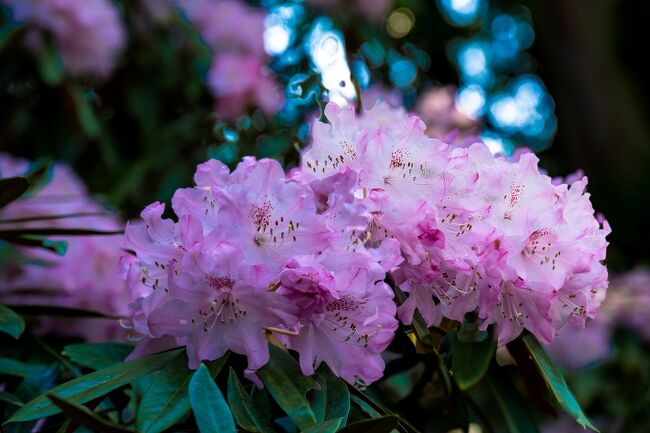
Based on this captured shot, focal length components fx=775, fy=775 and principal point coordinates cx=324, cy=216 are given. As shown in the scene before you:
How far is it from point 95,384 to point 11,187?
1.17ft

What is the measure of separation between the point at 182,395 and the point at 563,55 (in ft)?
11.9

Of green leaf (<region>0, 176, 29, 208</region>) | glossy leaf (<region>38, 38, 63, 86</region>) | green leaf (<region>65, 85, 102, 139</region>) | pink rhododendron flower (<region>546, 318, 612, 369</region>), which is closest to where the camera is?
green leaf (<region>0, 176, 29, 208</region>)

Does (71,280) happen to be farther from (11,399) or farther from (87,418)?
(87,418)

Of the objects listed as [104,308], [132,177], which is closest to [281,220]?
[104,308]

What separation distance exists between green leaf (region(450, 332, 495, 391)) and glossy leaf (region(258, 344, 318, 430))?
0.18 meters

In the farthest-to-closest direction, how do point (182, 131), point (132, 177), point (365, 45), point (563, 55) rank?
1. point (563, 55)
2. point (365, 45)
3. point (182, 131)
4. point (132, 177)

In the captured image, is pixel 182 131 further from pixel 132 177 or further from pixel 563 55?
pixel 563 55

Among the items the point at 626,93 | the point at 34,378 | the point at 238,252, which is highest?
the point at 238,252

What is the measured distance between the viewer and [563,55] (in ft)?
12.8

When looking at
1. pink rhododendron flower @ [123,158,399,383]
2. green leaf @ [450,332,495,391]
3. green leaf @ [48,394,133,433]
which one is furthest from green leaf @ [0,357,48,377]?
green leaf @ [450,332,495,391]

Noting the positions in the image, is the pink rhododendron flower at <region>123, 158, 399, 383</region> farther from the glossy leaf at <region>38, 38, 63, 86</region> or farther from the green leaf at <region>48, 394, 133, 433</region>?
the glossy leaf at <region>38, 38, 63, 86</region>

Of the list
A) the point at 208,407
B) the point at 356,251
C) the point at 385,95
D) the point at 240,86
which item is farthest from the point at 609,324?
the point at 208,407

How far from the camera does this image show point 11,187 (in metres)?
0.94

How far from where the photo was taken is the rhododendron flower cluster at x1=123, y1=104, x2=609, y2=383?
678mm
